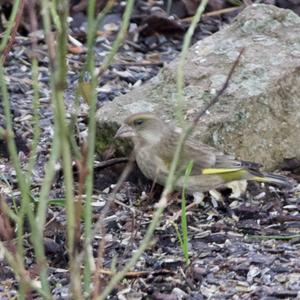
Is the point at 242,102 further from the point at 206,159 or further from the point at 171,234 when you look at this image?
the point at 171,234

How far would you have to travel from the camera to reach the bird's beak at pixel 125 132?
192 inches

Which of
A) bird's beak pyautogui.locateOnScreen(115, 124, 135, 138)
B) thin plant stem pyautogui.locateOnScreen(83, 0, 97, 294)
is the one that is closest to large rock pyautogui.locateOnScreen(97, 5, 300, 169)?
bird's beak pyautogui.locateOnScreen(115, 124, 135, 138)

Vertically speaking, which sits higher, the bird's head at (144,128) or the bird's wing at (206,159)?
the bird's head at (144,128)

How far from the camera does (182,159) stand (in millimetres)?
4883

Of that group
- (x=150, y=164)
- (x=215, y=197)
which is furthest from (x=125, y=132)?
(x=215, y=197)

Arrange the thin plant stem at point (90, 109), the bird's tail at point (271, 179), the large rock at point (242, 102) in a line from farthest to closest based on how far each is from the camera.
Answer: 1. the large rock at point (242, 102)
2. the bird's tail at point (271, 179)
3. the thin plant stem at point (90, 109)

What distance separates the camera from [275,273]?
3875mm

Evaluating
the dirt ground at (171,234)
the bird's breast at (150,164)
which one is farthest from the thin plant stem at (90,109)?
the bird's breast at (150,164)

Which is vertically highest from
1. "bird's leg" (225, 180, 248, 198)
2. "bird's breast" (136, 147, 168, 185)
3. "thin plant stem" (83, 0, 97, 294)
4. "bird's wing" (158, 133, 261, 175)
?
"thin plant stem" (83, 0, 97, 294)

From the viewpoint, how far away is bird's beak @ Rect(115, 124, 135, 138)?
4.87 metres

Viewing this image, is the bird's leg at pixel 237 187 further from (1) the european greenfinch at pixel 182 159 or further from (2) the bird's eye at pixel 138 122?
(2) the bird's eye at pixel 138 122

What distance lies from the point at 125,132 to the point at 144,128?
0.32 feet

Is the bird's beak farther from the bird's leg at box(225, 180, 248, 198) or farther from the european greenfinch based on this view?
the bird's leg at box(225, 180, 248, 198)

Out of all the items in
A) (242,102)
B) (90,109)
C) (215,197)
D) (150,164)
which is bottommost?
(215,197)
